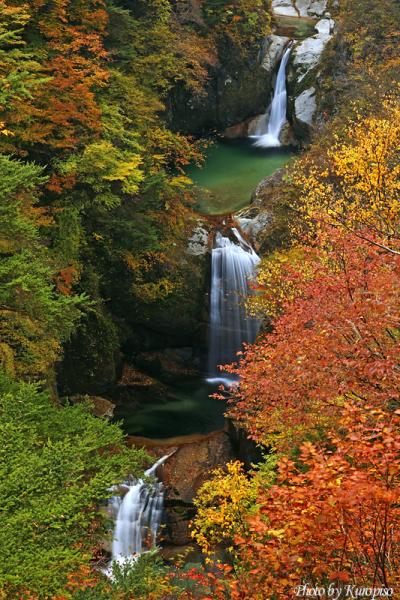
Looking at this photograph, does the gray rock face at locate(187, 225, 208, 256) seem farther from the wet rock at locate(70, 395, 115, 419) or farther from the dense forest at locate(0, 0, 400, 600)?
the wet rock at locate(70, 395, 115, 419)

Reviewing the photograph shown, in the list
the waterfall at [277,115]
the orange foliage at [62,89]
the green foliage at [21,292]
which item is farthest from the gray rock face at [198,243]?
the waterfall at [277,115]

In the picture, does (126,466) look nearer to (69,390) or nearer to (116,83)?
(69,390)

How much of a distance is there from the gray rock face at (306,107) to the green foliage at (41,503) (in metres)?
24.9

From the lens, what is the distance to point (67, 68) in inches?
641

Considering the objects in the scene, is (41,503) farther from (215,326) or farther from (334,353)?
(215,326)

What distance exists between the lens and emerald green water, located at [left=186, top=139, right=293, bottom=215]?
2578 cm

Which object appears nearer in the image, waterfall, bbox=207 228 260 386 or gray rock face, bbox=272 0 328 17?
waterfall, bbox=207 228 260 386

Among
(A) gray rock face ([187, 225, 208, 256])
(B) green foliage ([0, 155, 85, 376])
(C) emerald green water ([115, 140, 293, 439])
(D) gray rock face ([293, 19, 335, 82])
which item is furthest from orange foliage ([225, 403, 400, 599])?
(D) gray rock face ([293, 19, 335, 82])

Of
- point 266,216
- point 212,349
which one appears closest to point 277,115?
point 266,216

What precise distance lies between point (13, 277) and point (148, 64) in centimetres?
1574

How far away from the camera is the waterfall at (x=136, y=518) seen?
14133 millimetres

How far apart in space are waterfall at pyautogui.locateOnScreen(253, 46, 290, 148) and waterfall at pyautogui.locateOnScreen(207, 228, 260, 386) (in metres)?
13.0

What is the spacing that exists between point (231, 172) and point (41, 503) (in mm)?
24341

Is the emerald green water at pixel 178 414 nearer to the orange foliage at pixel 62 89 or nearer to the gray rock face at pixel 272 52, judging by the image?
the orange foliage at pixel 62 89
